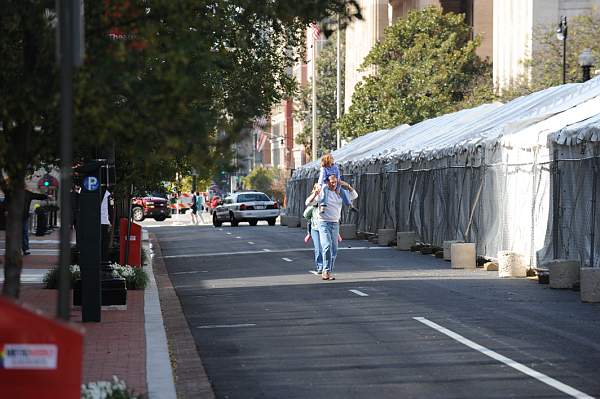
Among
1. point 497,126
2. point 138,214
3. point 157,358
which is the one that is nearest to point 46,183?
point 138,214

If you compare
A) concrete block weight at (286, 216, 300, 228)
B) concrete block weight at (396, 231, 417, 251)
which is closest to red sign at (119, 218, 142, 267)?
concrete block weight at (396, 231, 417, 251)

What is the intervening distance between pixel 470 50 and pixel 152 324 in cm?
5309

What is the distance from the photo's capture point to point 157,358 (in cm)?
1195

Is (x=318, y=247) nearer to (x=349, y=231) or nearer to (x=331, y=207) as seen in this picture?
(x=331, y=207)

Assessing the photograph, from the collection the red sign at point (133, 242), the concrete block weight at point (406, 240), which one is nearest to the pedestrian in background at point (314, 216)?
the red sign at point (133, 242)

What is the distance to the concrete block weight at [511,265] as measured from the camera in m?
23.4

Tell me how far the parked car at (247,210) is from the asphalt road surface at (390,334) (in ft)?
118

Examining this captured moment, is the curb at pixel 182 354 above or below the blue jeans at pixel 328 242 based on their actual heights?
below

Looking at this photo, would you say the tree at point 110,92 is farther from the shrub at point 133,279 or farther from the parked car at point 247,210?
the parked car at point 247,210

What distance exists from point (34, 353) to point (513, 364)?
6426 mm

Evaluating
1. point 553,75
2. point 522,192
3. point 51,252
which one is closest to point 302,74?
point 553,75

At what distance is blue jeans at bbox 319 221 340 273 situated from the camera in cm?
2266

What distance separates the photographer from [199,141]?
7.87 m

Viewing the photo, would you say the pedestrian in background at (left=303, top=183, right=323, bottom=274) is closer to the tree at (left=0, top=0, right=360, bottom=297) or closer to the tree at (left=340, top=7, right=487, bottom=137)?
the tree at (left=0, top=0, right=360, bottom=297)
